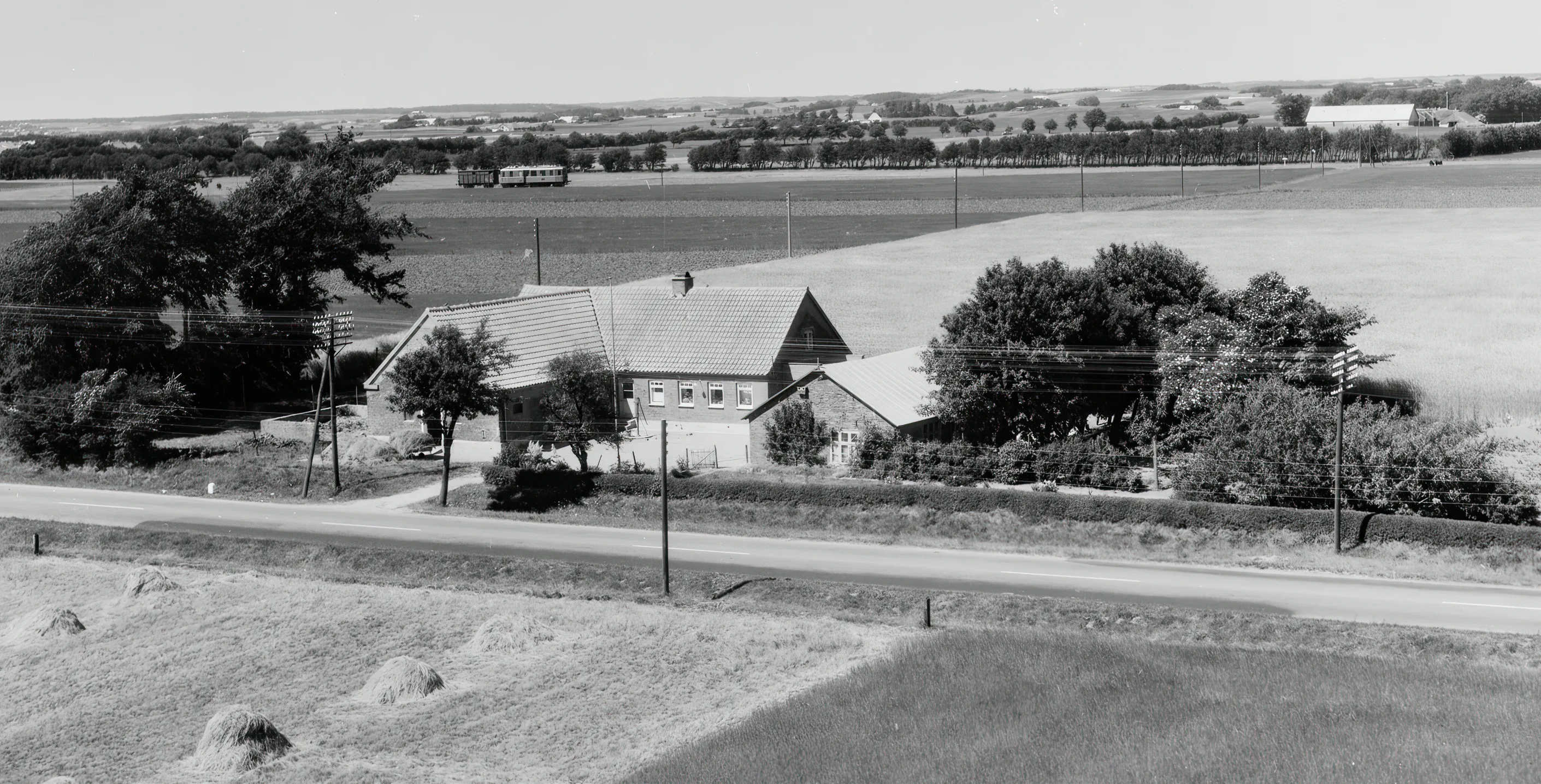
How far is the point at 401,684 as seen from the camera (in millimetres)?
33094

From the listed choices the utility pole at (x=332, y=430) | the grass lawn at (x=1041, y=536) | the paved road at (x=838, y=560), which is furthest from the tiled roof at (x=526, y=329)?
the paved road at (x=838, y=560)

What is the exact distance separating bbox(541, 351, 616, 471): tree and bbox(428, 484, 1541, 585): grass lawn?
230cm

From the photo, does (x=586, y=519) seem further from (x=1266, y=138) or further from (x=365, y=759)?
(x=1266, y=138)

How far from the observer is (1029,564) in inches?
1661

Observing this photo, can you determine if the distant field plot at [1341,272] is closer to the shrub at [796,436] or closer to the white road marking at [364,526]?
the shrub at [796,436]

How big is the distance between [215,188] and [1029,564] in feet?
548

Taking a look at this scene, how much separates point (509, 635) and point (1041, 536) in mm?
15924

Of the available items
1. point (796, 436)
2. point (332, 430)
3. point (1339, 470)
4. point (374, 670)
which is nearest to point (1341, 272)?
point (796, 436)

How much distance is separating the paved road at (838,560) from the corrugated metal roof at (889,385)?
6312mm

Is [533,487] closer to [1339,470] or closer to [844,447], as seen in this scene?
[844,447]

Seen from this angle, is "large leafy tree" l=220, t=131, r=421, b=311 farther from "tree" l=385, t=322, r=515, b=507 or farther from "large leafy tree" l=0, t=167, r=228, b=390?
"tree" l=385, t=322, r=515, b=507

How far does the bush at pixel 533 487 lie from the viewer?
5044 centimetres

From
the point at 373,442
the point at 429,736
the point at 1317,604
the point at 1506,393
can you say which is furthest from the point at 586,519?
the point at 1506,393

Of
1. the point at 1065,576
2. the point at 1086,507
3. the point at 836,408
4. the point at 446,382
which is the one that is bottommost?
the point at 1065,576
